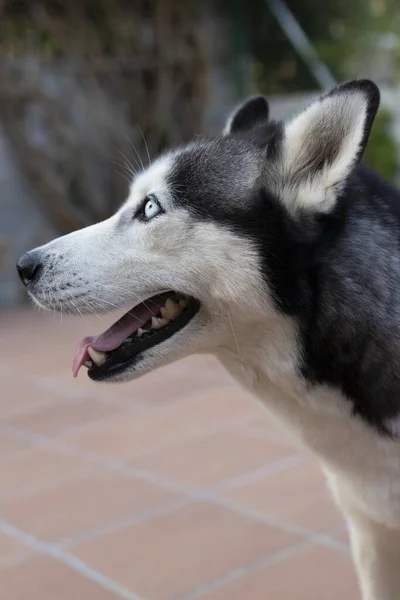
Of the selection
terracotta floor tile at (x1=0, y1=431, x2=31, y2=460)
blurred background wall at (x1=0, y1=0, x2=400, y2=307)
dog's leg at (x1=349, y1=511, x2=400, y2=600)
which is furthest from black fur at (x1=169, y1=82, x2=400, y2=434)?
blurred background wall at (x1=0, y1=0, x2=400, y2=307)

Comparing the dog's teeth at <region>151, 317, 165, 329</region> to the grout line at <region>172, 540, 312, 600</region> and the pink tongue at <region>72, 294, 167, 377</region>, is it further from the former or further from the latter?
the grout line at <region>172, 540, 312, 600</region>

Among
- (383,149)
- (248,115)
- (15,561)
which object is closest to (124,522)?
(15,561)

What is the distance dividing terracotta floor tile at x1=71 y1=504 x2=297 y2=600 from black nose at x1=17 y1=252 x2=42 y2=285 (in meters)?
1.03

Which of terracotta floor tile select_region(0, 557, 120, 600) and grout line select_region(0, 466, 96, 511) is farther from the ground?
terracotta floor tile select_region(0, 557, 120, 600)

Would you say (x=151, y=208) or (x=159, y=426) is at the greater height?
(x=151, y=208)

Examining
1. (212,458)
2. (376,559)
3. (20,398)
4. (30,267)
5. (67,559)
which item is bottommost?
(20,398)

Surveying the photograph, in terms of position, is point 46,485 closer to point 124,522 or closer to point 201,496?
point 124,522

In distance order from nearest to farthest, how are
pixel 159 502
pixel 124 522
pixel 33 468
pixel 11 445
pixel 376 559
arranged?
pixel 376 559, pixel 124 522, pixel 159 502, pixel 33 468, pixel 11 445

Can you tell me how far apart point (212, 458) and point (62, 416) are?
3.34ft

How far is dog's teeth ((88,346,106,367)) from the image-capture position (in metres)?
1.82

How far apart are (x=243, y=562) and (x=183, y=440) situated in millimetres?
1161

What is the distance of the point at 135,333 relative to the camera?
1.83 m

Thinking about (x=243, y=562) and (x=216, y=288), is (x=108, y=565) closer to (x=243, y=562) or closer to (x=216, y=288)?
(x=243, y=562)

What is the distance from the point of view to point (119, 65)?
7.87 m
